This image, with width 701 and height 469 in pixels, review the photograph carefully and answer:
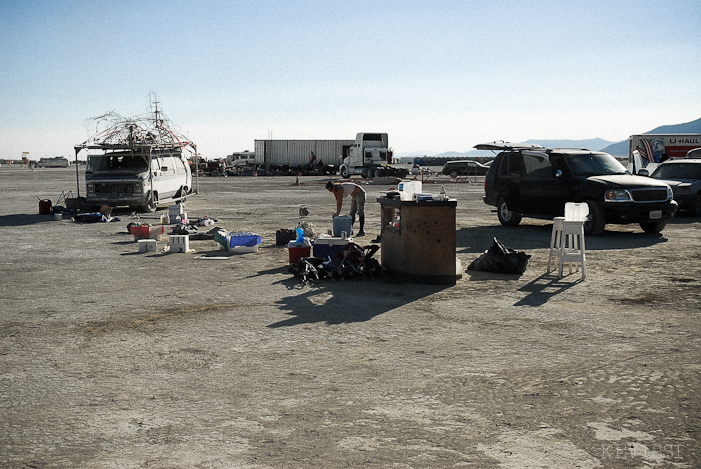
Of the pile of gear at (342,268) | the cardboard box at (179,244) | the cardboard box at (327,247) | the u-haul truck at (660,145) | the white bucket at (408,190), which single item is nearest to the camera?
the pile of gear at (342,268)

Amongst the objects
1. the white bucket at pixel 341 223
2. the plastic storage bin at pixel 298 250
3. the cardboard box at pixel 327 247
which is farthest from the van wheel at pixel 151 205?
the cardboard box at pixel 327 247

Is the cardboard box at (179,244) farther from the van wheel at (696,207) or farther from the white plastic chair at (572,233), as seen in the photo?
the van wheel at (696,207)

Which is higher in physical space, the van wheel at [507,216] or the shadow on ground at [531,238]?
the van wheel at [507,216]

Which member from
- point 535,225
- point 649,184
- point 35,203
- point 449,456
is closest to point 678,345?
point 449,456

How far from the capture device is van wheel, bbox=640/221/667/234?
1509cm

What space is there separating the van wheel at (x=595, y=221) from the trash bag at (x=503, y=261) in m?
5.26

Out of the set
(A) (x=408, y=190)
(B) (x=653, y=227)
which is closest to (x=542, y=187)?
(B) (x=653, y=227)

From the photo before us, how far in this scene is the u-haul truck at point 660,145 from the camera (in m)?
35.1

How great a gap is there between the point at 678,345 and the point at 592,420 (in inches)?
93.7

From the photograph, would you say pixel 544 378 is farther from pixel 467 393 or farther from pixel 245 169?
pixel 245 169

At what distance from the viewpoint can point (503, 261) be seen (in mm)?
10328

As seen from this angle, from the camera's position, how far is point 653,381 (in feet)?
17.3

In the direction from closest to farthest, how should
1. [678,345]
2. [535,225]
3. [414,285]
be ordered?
[678,345]
[414,285]
[535,225]

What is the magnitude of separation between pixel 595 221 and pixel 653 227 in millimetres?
1579
